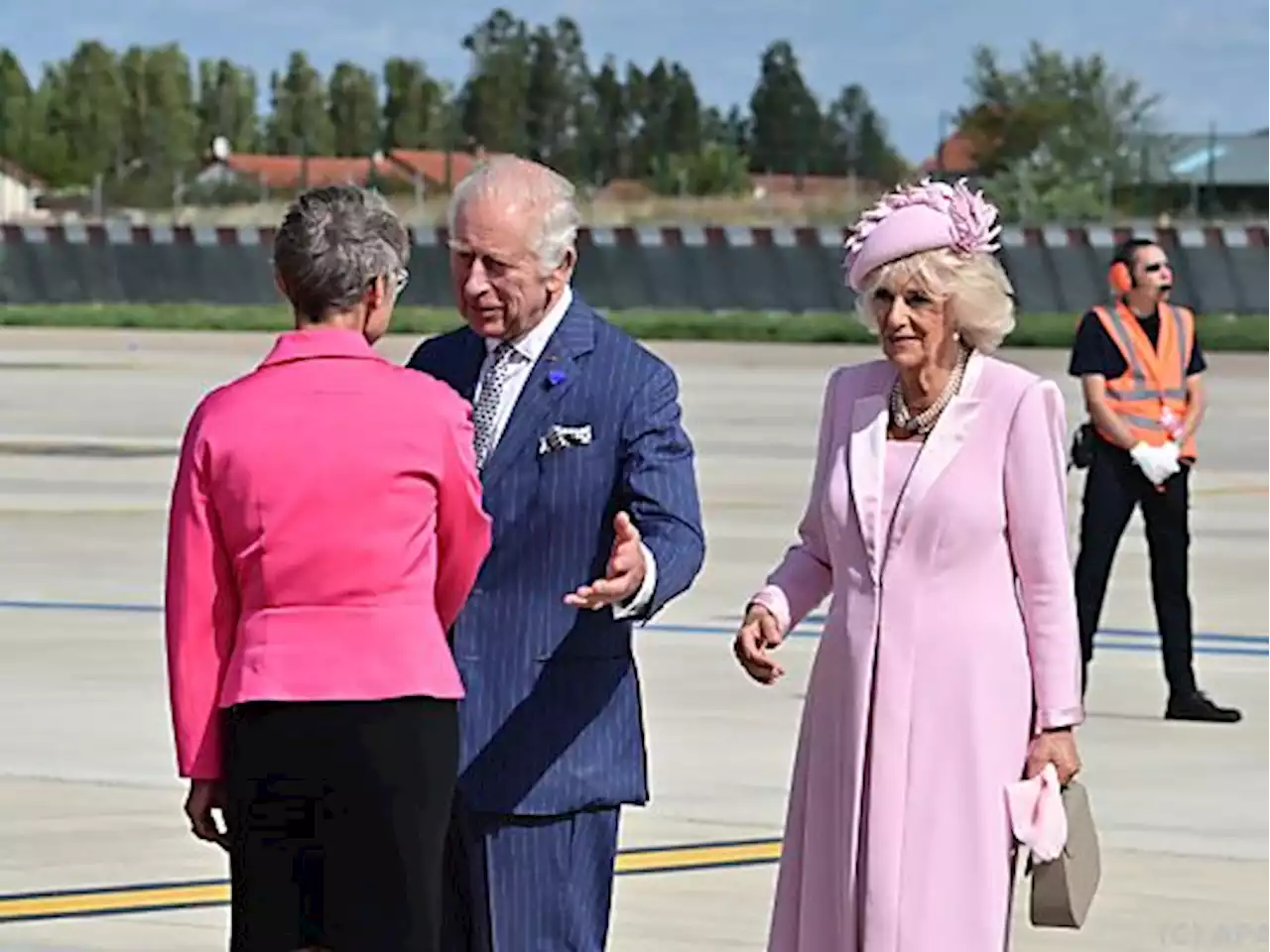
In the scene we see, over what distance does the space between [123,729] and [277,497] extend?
6.81m

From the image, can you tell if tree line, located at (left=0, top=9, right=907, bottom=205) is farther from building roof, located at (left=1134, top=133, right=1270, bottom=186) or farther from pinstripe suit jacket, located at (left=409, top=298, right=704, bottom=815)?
pinstripe suit jacket, located at (left=409, top=298, right=704, bottom=815)

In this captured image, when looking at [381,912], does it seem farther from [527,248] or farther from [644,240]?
[644,240]

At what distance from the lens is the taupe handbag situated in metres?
5.65

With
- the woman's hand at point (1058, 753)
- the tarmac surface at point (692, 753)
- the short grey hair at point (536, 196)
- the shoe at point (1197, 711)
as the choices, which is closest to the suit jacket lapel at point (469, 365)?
the short grey hair at point (536, 196)

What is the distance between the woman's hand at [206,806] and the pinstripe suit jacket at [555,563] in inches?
25.3

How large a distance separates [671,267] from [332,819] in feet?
184

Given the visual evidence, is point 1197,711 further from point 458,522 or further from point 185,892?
point 458,522

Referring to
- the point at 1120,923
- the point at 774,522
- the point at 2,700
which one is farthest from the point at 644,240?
the point at 1120,923

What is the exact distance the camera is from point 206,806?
17.4 feet

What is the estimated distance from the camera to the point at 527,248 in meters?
5.78

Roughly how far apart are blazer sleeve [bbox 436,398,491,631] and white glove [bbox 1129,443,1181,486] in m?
7.23

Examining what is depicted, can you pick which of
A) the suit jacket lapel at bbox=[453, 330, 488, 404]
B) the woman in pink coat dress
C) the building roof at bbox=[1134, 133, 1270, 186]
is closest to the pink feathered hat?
the woman in pink coat dress

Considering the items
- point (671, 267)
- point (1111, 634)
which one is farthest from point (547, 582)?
point (671, 267)

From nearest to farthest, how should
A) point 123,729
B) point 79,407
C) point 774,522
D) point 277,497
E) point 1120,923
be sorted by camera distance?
point 277,497
point 1120,923
point 123,729
point 774,522
point 79,407
